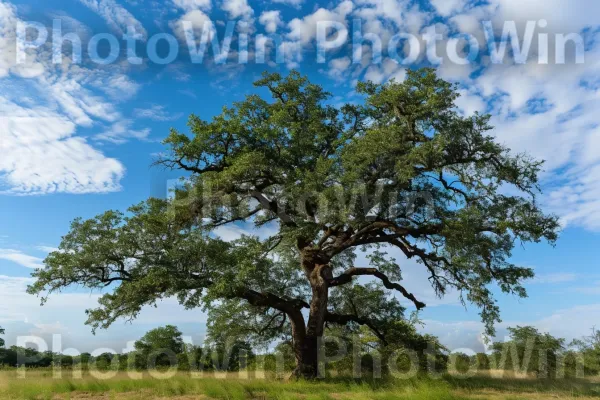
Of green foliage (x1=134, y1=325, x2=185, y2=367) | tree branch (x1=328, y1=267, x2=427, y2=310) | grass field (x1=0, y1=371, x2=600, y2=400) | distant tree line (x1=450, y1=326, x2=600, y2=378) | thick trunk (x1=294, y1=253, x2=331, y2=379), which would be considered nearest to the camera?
grass field (x1=0, y1=371, x2=600, y2=400)

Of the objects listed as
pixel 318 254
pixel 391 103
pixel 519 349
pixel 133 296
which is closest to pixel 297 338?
pixel 318 254

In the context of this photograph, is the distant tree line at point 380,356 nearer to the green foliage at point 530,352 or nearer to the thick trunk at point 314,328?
the green foliage at point 530,352

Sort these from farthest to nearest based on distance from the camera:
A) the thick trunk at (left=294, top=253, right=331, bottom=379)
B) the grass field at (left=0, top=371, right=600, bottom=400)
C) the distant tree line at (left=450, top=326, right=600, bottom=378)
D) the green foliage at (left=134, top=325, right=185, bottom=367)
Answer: the green foliage at (left=134, top=325, right=185, bottom=367), the distant tree line at (left=450, top=326, right=600, bottom=378), the thick trunk at (left=294, top=253, right=331, bottom=379), the grass field at (left=0, top=371, right=600, bottom=400)

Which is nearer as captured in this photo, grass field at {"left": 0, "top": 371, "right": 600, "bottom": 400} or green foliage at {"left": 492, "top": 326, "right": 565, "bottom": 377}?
grass field at {"left": 0, "top": 371, "right": 600, "bottom": 400}

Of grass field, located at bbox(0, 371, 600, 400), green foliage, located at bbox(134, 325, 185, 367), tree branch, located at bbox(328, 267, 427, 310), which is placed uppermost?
tree branch, located at bbox(328, 267, 427, 310)

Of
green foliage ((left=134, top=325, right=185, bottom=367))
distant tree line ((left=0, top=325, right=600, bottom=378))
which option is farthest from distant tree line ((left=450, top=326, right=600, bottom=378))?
green foliage ((left=134, top=325, right=185, bottom=367))

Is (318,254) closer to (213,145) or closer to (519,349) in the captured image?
(213,145)

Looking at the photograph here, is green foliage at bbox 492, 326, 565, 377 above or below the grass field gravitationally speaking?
below

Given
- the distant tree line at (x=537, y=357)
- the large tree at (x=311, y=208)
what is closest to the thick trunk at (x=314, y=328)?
the large tree at (x=311, y=208)

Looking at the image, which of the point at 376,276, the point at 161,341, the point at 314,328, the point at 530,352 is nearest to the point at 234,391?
the point at 314,328

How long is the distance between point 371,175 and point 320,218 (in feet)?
8.00

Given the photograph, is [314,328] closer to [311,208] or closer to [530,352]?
[311,208]

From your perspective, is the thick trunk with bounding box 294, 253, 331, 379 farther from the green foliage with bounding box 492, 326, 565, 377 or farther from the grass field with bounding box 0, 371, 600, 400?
the green foliage with bounding box 492, 326, 565, 377

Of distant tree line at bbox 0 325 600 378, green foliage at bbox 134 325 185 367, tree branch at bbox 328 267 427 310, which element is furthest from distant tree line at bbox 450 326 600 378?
green foliage at bbox 134 325 185 367
